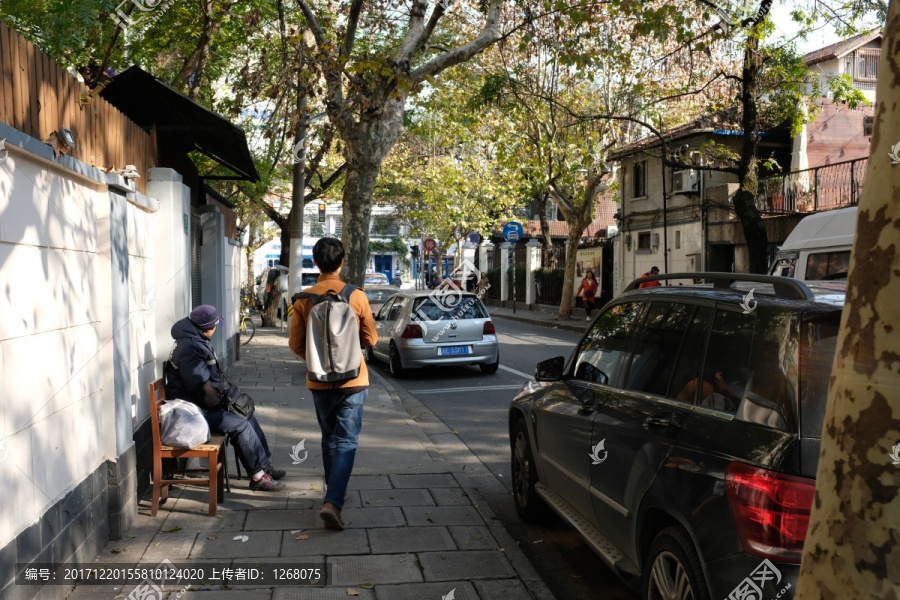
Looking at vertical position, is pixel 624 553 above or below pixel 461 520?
above

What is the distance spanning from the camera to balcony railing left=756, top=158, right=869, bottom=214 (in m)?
19.6

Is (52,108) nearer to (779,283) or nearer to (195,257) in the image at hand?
(779,283)

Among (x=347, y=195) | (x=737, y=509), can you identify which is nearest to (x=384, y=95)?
(x=347, y=195)

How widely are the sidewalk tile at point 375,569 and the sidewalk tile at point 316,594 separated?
106mm

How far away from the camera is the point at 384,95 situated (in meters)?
11.5

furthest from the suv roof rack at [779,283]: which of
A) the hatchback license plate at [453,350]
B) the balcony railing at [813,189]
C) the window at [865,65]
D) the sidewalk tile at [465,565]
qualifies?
the window at [865,65]

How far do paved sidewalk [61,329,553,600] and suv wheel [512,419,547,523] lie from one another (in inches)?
9.2

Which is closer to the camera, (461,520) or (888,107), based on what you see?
(888,107)

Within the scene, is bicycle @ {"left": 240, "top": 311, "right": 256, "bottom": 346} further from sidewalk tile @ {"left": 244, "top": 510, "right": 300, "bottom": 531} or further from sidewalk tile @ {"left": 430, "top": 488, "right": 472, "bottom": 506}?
sidewalk tile @ {"left": 244, "top": 510, "right": 300, "bottom": 531}

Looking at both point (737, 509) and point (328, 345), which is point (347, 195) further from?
point (737, 509)

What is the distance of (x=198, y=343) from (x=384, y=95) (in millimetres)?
6593

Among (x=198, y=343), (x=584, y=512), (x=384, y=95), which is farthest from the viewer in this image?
(x=384, y=95)

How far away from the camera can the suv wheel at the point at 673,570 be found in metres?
3.11

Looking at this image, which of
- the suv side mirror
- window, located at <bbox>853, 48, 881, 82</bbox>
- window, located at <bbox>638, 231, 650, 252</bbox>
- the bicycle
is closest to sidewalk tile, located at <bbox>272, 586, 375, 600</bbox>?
the suv side mirror
